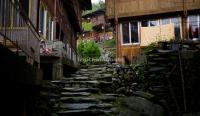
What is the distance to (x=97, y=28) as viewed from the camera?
2589 inches

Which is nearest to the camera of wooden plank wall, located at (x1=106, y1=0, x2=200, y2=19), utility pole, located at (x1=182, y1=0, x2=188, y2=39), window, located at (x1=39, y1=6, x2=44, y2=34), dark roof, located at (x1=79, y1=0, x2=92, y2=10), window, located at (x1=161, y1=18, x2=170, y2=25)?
window, located at (x1=39, y1=6, x2=44, y2=34)

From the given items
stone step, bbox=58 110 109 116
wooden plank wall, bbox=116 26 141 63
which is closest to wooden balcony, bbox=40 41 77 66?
stone step, bbox=58 110 109 116

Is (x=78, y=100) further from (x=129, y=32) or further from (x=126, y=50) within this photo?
(x=129, y=32)

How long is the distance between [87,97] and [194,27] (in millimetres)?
13877

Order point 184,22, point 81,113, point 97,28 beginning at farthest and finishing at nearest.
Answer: point 97,28, point 184,22, point 81,113

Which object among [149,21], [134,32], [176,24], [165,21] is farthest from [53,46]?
[176,24]

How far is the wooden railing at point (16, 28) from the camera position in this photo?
21.9ft

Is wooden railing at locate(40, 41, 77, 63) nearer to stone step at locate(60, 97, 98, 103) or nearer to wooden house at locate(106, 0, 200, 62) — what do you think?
stone step at locate(60, 97, 98, 103)

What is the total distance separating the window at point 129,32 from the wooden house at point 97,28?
28.6 meters

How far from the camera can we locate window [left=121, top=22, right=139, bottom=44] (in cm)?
2567

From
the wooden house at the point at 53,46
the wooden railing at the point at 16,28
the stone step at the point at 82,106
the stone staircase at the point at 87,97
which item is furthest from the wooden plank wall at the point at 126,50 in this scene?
the wooden railing at the point at 16,28

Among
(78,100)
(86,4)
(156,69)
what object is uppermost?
(86,4)

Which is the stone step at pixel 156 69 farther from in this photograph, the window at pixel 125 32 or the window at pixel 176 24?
the window at pixel 125 32

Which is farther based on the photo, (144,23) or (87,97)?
(144,23)
